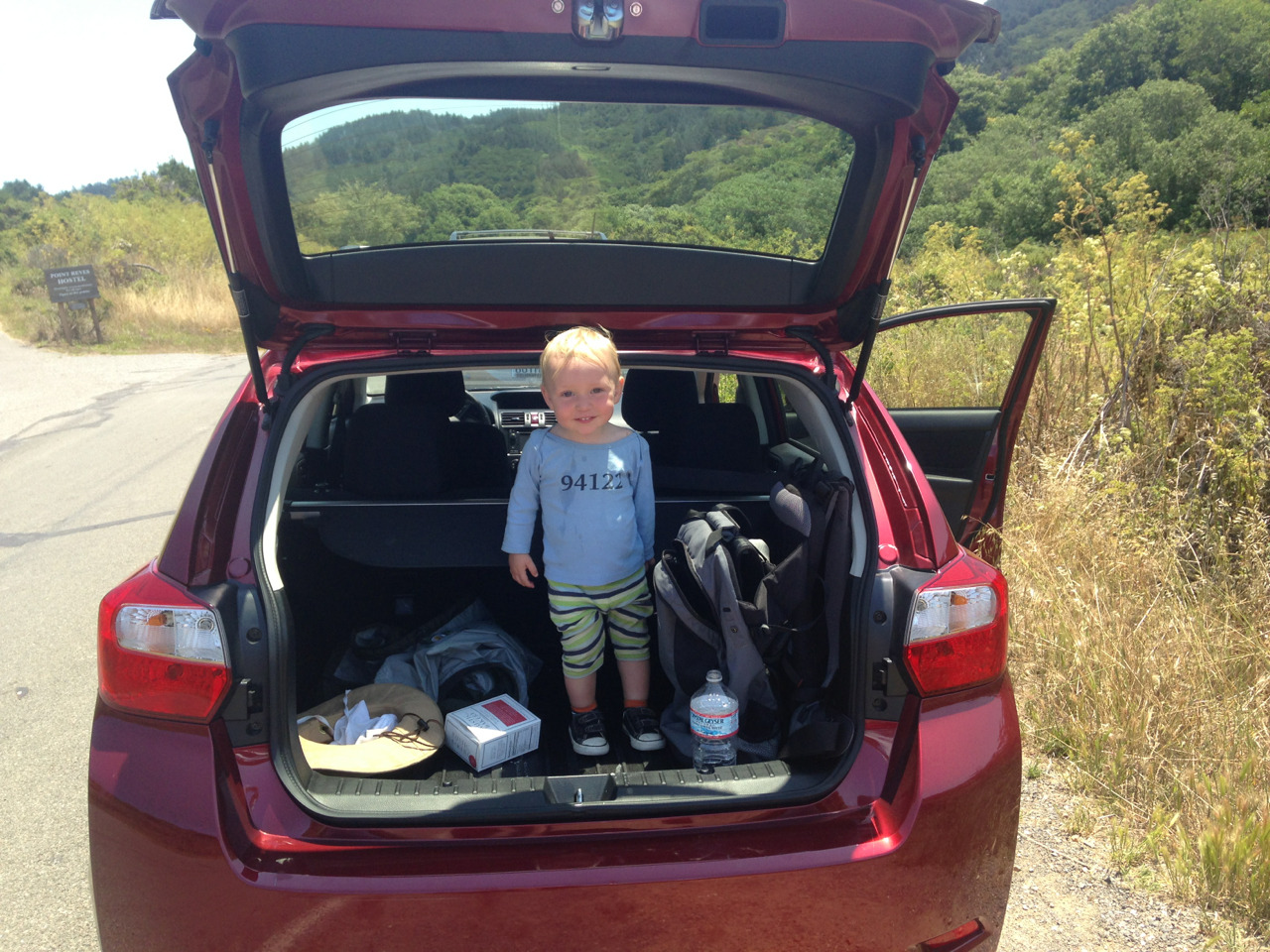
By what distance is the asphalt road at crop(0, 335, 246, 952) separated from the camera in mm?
2322

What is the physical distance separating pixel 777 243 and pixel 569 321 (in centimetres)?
60

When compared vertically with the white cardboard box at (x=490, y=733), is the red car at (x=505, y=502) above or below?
above

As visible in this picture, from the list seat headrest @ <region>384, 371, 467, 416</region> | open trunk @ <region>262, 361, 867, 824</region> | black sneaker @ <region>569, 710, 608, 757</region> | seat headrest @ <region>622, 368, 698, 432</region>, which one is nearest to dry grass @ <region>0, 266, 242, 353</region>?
seat headrest @ <region>384, 371, 467, 416</region>

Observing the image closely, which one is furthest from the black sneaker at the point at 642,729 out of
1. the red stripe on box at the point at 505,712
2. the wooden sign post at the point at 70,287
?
the wooden sign post at the point at 70,287

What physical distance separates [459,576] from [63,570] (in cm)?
318

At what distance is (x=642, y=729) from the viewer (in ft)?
7.30

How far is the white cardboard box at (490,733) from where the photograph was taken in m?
2.06

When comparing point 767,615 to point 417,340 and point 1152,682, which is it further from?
point 1152,682

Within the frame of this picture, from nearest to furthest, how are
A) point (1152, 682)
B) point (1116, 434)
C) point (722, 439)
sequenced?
point (1152, 682) → point (722, 439) → point (1116, 434)

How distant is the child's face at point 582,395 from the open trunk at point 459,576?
0.12m

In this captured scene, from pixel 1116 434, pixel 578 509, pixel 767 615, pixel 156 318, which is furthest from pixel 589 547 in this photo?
pixel 156 318

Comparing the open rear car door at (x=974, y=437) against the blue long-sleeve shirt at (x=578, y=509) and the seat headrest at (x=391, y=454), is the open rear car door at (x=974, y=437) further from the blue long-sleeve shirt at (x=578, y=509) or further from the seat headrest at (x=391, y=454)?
the seat headrest at (x=391, y=454)

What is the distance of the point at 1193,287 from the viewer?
13.4 feet

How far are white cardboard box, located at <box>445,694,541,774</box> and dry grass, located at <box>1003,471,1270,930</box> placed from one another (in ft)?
5.42
